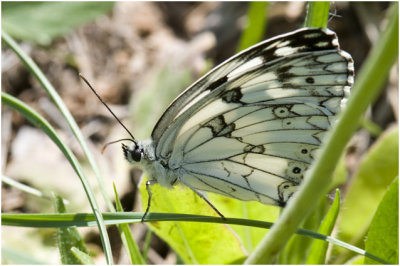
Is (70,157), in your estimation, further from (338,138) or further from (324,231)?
(338,138)

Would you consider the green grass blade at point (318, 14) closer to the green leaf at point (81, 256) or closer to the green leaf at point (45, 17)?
the green leaf at point (81, 256)

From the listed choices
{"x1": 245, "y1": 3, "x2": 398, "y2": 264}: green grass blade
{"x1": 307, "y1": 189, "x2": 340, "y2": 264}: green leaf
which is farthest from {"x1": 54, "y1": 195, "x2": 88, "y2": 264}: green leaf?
{"x1": 245, "y1": 3, "x2": 398, "y2": 264}: green grass blade

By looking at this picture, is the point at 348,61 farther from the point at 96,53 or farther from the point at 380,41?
the point at 96,53

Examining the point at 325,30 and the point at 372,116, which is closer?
the point at 325,30

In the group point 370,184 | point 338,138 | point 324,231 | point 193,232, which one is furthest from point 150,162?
point 338,138

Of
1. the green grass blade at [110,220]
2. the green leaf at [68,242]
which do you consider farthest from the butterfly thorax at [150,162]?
the green grass blade at [110,220]

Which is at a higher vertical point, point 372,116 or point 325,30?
point 372,116

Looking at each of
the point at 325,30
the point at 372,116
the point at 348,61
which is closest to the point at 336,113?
the point at 348,61
